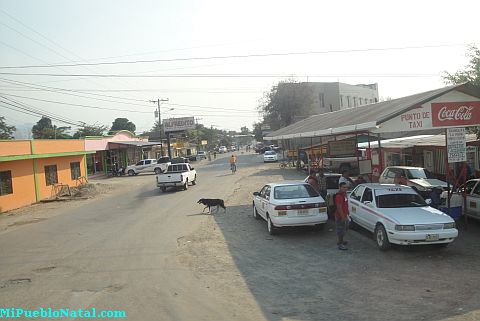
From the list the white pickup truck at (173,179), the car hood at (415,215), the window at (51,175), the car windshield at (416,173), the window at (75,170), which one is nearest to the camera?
the car hood at (415,215)

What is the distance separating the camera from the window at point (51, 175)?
2831 cm

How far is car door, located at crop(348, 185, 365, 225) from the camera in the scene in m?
12.2

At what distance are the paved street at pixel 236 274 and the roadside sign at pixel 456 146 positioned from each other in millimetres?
2098

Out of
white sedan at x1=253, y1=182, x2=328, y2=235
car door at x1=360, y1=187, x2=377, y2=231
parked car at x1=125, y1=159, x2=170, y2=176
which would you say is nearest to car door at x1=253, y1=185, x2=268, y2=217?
white sedan at x1=253, y1=182, x2=328, y2=235

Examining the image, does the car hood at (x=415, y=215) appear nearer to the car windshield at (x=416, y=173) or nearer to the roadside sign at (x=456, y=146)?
the roadside sign at (x=456, y=146)

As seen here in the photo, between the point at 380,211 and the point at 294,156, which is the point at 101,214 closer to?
the point at 380,211

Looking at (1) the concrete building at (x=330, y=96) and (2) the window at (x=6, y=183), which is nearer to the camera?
(2) the window at (x=6, y=183)

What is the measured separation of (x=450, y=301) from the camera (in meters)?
7.11

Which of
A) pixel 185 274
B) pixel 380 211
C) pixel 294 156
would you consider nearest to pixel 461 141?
pixel 380 211

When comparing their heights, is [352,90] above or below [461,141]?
above

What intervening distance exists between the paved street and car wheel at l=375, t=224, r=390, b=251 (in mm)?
251

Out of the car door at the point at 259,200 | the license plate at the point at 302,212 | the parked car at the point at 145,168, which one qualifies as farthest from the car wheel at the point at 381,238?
the parked car at the point at 145,168

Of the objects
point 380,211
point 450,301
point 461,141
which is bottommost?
point 450,301

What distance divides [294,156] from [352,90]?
42.6 m
